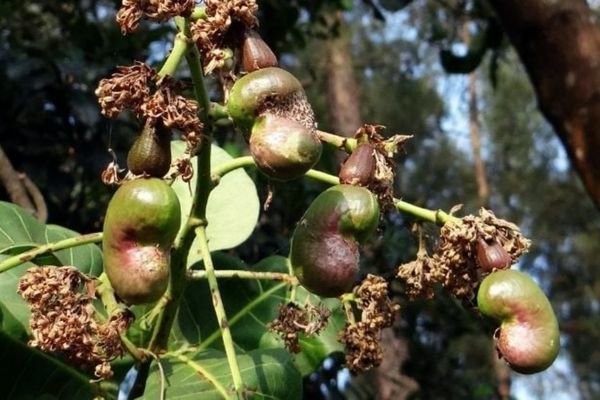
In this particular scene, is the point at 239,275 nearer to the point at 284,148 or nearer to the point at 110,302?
the point at 110,302

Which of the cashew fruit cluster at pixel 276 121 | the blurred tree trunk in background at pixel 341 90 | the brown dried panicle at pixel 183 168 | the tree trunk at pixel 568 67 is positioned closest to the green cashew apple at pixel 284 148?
the cashew fruit cluster at pixel 276 121

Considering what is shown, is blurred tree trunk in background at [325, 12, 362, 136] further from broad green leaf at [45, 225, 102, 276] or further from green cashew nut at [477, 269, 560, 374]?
green cashew nut at [477, 269, 560, 374]

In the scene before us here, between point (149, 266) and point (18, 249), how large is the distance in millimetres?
330

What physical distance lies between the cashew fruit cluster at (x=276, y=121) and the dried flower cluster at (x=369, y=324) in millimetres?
295

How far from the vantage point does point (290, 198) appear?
7.54ft

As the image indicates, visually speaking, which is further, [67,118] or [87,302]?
[67,118]

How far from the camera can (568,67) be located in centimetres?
188

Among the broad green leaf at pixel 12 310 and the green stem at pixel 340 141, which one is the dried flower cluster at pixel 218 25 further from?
the broad green leaf at pixel 12 310

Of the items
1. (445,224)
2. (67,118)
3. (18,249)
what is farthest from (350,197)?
(67,118)

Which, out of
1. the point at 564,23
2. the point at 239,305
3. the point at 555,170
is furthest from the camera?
the point at 555,170

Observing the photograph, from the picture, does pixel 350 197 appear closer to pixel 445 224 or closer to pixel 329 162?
pixel 445 224

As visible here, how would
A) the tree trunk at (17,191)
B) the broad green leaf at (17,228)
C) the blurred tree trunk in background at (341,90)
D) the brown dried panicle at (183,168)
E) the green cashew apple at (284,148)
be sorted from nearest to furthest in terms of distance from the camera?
1. the green cashew apple at (284,148)
2. the brown dried panicle at (183,168)
3. the broad green leaf at (17,228)
4. the tree trunk at (17,191)
5. the blurred tree trunk in background at (341,90)

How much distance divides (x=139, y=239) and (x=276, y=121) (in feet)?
0.41

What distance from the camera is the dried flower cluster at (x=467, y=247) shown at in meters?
0.82
